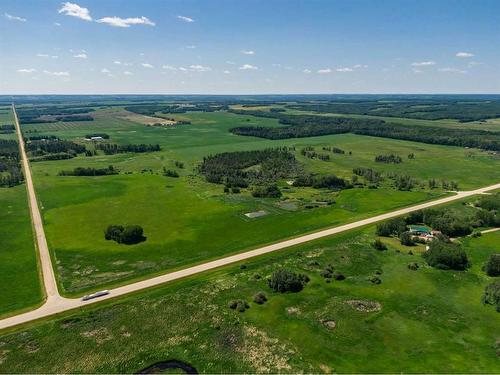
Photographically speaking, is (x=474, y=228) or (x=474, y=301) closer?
(x=474, y=301)

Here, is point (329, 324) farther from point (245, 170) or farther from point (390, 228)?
point (245, 170)

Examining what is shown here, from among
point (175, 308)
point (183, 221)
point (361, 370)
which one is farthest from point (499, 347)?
point (183, 221)

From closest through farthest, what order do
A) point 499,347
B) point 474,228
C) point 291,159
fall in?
point 499,347
point 474,228
point 291,159

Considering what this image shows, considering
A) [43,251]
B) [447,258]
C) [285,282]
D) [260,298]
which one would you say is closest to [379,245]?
[447,258]

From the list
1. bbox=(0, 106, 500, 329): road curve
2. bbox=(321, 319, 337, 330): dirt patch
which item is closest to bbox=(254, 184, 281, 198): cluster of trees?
bbox=(0, 106, 500, 329): road curve

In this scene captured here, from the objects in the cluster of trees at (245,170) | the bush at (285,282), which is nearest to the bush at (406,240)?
the bush at (285,282)

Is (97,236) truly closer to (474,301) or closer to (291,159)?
(474,301)

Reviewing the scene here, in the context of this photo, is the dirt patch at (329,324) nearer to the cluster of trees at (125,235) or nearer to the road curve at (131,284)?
the road curve at (131,284)

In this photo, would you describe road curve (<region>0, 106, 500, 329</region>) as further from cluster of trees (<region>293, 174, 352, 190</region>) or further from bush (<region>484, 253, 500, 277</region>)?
bush (<region>484, 253, 500, 277</region>)
